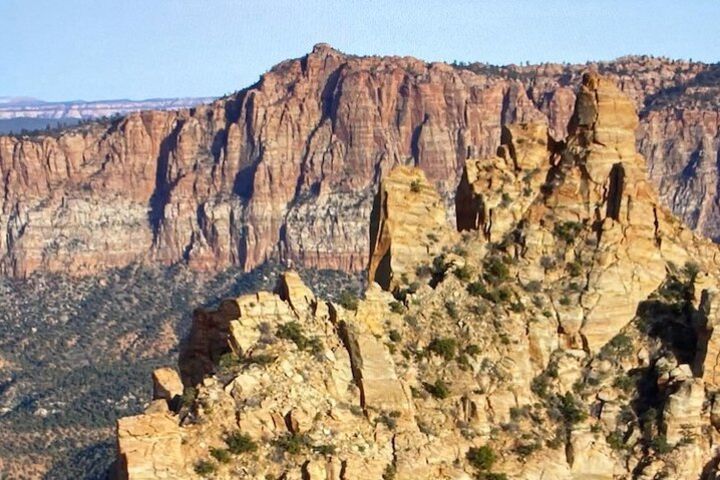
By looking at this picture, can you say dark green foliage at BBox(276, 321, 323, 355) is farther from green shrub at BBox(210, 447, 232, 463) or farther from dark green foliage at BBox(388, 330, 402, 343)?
green shrub at BBox(210, 447, 232, 463)

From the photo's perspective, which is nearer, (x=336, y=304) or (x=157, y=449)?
(x=157, y=449)

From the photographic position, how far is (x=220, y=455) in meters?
54.0

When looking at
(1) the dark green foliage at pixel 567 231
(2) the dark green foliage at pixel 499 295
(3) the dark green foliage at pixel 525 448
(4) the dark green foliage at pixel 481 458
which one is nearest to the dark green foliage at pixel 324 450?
(4) the dark green foliage at pixel 481 458

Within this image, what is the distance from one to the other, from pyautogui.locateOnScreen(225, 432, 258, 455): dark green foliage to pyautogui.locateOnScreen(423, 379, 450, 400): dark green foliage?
9.75 meters

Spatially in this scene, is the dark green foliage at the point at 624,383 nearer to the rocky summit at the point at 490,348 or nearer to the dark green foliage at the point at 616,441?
the rocky summit at the point at 490,348

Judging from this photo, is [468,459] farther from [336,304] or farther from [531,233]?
[531,233]

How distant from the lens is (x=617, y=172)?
2685 inches

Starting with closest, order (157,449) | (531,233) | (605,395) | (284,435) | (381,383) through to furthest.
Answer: (157,449)
(284,435)
(381,383)
(605,395)
(531,233)

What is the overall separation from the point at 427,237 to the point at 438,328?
5.72 metres

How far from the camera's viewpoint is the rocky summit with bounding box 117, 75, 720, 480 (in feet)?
184

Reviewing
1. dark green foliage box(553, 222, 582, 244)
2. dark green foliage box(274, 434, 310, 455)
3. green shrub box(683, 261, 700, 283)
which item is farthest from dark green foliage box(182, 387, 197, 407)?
green shrub box(683, 261, 700, 283)

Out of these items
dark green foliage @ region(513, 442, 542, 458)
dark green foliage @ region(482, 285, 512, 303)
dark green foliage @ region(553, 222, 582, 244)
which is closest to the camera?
dark green foliage @ region(513, 442, 542, 458)

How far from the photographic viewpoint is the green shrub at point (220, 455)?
177 feet

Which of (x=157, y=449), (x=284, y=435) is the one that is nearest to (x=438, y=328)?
(x=284, y=435)
